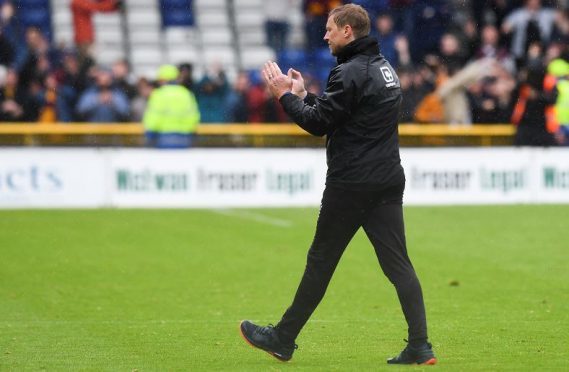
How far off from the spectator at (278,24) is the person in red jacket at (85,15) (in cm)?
353

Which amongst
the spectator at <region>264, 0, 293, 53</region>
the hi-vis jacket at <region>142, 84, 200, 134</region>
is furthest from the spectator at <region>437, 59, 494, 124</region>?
the spectator at <region>264, 0, 293, 53</region>

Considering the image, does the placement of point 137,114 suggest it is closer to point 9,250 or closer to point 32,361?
point 9,250

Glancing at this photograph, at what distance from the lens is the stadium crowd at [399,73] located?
2300 centimetres

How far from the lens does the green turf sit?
8.78 meters

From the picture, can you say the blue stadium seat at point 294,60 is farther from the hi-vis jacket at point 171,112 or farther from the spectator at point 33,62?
the hi-vis jacket at point 171,112

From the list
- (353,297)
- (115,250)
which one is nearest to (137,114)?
(115,250)

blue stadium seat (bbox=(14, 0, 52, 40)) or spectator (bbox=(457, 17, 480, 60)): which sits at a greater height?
blue stadium seat (bbox=(14, 0, 52, 40))

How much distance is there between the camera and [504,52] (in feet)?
89.1

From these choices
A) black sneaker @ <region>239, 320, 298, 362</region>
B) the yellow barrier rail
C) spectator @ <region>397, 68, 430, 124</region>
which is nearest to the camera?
black sneaker @ <region>239, 320, 298, 362</region>

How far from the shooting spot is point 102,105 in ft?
74.5

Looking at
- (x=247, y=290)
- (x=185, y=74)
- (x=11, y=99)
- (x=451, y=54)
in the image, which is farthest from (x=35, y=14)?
(x=247, y=290)

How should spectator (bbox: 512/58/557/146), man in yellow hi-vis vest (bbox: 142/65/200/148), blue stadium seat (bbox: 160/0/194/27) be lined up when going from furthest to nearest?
1. blue stadium seat (bbox: 160/0/194/27)
2. spectator (bbox: 512/58/557/146)
3. man in yellow hi-vis vest (bbox: 142/65/200/148)

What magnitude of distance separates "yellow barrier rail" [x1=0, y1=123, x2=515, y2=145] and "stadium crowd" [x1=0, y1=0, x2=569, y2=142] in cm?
64

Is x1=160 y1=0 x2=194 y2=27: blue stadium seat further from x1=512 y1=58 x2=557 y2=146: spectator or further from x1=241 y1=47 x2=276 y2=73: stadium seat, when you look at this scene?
x1=512 y1=58 x2=557 y2=146: spectator
